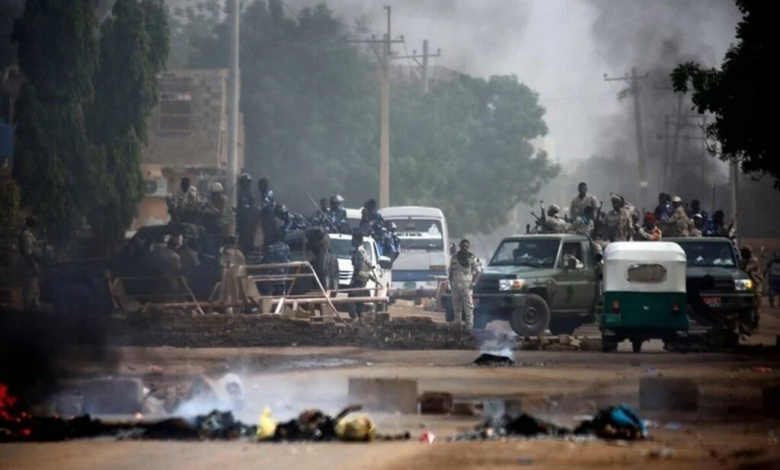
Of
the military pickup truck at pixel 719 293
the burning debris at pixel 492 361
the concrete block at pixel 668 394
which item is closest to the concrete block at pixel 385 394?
the concrete block at pixel 668 394

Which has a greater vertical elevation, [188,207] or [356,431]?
[188,207]

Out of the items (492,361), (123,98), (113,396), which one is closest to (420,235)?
(123,98)

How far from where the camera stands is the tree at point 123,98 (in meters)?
30.5

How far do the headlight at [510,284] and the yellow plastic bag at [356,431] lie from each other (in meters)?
11.7

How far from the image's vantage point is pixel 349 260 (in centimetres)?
2895

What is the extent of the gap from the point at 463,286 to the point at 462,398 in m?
9.59

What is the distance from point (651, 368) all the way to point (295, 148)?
33.2 m

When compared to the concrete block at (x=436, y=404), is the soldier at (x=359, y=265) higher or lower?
higher

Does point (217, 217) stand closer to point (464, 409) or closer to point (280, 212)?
point (280, 212)

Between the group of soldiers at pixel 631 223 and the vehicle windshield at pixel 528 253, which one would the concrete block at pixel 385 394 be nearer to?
the vehicle windshield at pixel 528 253

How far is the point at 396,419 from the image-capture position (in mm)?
11594

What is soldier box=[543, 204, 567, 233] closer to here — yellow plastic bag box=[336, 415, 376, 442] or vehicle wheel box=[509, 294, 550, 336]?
vehicle wheel box=[509, 294, 550, 336]

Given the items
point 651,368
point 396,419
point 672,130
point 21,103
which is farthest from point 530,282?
point 672,130

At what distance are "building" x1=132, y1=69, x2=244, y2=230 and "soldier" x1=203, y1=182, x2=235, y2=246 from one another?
22444 mm
